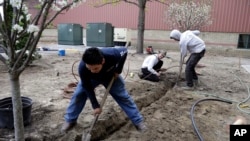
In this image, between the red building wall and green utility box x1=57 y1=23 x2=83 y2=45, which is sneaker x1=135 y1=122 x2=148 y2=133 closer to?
the red building wall

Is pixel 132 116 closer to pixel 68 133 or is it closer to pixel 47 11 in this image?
pixel 68 133

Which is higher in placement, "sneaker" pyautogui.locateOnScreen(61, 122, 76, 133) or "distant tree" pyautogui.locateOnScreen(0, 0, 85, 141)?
"distant tree" pyautogui.locateOnScreen(0, 0, 85, 141)

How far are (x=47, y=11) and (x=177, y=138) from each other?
2508mm

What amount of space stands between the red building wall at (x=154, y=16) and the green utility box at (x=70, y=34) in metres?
2.32

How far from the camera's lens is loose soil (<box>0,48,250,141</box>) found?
3668mm

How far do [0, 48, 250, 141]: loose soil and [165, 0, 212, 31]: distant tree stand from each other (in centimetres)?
745

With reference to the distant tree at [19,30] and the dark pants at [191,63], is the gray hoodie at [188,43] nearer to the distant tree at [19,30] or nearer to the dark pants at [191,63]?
the dark pants at [191,63]

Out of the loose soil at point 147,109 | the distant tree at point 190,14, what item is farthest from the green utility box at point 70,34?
the loose soil at point 147,109

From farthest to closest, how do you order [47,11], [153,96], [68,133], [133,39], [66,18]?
1. [66,18]
2. [133,39]
3. [153,96]
4. [68,133]
5. [47,11]

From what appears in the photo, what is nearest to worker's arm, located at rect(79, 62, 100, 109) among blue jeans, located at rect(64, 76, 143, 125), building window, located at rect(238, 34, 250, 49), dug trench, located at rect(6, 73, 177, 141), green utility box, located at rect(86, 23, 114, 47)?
blue jeans, located at rect(64, 76, 143, 125)

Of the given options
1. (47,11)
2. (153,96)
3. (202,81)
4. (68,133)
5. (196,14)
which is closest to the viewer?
(47,11)

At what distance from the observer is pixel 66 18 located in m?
19.4

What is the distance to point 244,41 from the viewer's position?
1481cm

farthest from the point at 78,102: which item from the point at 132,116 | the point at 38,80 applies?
the point at 38,80
